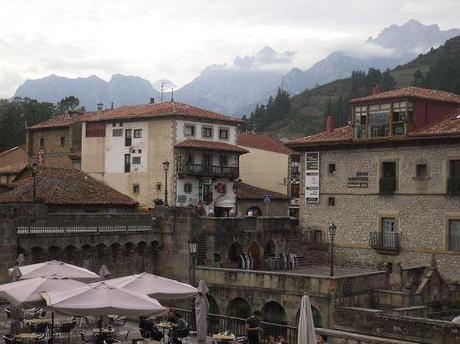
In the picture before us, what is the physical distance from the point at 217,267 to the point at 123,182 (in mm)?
16590

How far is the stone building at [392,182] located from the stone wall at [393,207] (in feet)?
0.18

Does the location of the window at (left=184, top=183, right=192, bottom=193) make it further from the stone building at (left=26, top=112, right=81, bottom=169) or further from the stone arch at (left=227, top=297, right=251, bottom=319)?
the stone arch at (left=227, top=297, right=251, bottom=319)

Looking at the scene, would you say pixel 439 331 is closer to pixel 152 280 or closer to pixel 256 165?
pixel 152 280

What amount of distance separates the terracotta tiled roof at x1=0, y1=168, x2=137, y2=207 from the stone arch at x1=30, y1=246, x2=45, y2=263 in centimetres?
688

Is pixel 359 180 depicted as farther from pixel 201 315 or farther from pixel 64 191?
pixel 201 315

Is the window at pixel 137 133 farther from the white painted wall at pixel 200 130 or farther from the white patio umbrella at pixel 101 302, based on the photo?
the white patio umbrella at pixel 101 302

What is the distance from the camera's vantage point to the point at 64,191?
4416 cm

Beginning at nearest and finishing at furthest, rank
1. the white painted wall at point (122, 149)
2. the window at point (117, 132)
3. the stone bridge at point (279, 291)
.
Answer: the stone bridge at point (279, 291) → the white painted wall at point (122, 149) → the window at point (117, 132)

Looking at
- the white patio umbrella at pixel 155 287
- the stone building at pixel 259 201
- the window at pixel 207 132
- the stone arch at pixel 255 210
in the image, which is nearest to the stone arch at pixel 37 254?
the white patio umbrella at pixel 155 287

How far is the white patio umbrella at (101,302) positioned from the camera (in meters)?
16.3

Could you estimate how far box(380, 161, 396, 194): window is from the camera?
138ft

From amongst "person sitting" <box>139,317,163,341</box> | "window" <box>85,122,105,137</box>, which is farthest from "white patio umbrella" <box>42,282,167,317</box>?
"window" <box>85,122,105,137</box>

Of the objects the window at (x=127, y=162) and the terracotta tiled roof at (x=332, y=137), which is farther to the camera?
the window at (x=127, y=162)

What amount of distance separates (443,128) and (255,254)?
1305 cm
